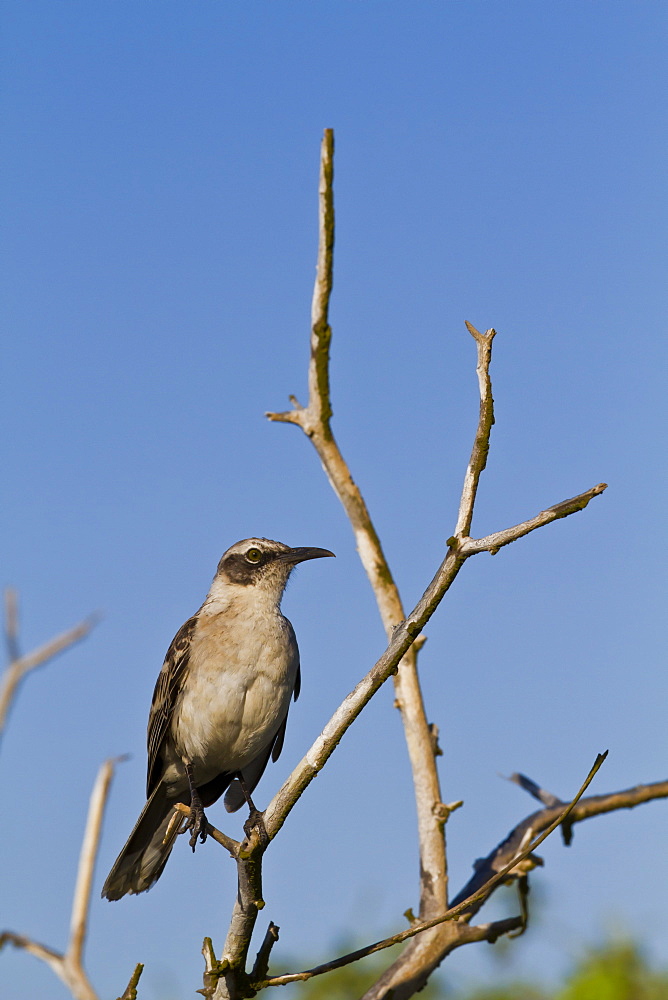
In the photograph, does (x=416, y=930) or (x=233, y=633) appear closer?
(x=416, y=930)

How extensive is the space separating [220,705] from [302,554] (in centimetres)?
136

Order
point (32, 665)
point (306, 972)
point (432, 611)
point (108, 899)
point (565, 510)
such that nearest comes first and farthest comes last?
point (32, 665) → point (565, 510) → point (432, 611) → point (306, 972) → point (108, 899)

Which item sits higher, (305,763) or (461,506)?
(461,506)

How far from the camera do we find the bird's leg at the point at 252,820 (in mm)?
4379

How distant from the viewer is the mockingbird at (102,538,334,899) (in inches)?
254

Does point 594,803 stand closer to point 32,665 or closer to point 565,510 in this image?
point 565,510

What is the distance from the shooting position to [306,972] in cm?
451

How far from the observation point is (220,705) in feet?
21.0

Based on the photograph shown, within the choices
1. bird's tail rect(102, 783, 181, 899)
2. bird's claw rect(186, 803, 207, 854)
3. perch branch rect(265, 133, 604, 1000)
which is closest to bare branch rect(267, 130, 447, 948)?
perch branch rect(265, 133, 604, 1000)

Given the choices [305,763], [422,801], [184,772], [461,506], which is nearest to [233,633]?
[184,772]

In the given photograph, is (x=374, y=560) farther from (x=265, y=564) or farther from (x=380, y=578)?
(x=265, y=564)

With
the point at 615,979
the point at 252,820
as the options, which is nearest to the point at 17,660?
the point at 252,820

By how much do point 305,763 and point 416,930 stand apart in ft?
3.53

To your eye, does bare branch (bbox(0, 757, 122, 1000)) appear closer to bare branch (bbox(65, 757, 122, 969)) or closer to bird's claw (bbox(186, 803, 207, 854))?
bare branch (bbox(65, 757, 122, 969))
